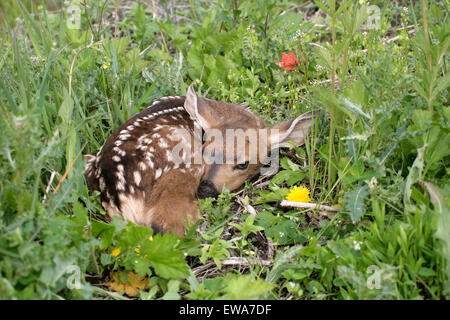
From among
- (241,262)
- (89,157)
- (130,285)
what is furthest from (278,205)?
(89,157)

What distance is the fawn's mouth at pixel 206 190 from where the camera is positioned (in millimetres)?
3439

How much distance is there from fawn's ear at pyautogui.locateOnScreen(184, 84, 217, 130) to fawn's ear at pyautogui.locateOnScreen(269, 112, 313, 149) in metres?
0.45

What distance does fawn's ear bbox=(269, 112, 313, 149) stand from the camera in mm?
3470

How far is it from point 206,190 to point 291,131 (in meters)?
0.69

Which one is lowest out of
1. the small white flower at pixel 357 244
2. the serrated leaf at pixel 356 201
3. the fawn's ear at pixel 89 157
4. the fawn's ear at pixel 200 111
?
the small white flower at pixel 357 244

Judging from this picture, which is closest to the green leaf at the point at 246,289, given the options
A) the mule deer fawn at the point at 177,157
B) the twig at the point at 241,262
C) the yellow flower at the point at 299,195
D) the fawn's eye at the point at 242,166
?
the twig at the point at 241,262

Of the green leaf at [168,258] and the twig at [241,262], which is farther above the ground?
the green leaf at [168,258]

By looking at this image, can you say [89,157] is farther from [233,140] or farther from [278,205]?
[278,205]

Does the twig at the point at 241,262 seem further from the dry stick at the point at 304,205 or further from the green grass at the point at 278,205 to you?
the dry stick at the point at 304,205

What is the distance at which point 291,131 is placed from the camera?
11.6 ft

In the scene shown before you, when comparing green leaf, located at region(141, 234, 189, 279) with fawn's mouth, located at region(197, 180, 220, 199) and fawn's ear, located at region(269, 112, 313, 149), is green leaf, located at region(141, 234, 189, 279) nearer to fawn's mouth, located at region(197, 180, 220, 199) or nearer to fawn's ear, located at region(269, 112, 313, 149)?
fawn's mouth, located at region(197, 180, 220, 199)

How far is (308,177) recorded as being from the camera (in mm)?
3395

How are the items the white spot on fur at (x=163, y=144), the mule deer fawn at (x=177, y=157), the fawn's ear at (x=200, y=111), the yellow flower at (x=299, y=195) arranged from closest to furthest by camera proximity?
1. the mule deer fawn at (x=177, y=157)
2. the yellow flower at (x=299, y=195)
3. the white spot on fur at (x=163, y=144)
4. the fawn's ear at (x=200, y=111)
